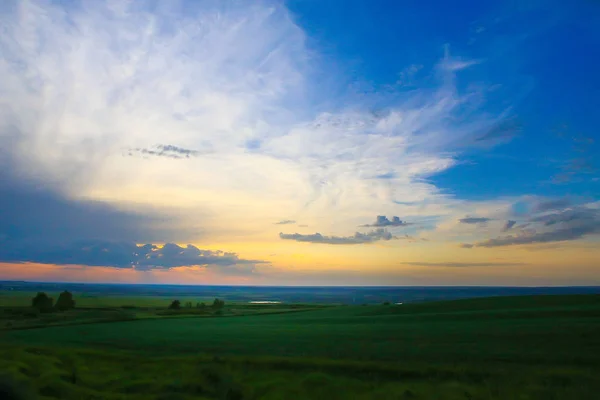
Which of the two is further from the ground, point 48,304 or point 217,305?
point 48,304

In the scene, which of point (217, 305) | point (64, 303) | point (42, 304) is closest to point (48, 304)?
point (42, 304)

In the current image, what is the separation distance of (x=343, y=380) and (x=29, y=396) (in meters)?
8.71

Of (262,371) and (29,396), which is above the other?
(29,396)

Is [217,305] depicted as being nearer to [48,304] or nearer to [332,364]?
[48,304]

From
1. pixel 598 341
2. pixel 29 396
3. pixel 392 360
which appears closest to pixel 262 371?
pixel 392 360

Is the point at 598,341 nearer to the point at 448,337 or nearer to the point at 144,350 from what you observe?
the point at 448,337

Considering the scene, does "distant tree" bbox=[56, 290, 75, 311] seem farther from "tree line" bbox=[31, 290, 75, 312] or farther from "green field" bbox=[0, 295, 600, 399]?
"green field" bbox=[0, 295, 600, 399]

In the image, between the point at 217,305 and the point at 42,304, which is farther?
the point at 217,305

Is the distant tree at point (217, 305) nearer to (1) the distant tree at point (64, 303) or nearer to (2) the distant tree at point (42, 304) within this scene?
(1) the distant tree at point (64, 303)

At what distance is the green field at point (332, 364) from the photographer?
37.9 ft

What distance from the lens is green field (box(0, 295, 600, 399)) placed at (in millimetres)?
11547

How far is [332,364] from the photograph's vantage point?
16094 millimetres

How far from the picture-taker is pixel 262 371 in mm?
15398

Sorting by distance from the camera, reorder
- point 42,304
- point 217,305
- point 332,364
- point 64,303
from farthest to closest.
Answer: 1. point 217,305
2. point 64,303
3. point 42,304
4. point 332,364
